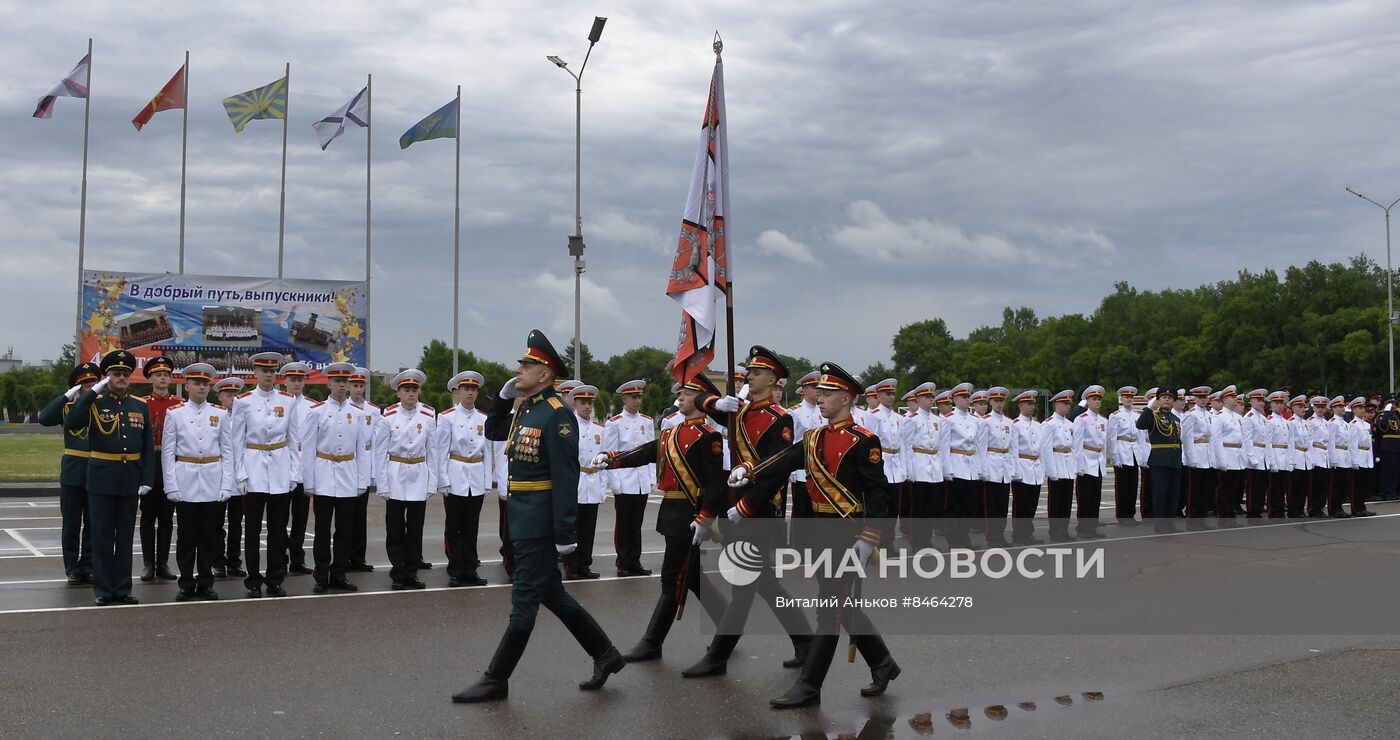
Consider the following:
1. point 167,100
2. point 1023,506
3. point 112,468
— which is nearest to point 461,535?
point 112,468

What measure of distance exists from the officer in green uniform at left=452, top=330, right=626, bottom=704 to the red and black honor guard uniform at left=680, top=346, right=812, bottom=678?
676 mm

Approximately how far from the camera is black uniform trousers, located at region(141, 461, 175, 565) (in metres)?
10.2

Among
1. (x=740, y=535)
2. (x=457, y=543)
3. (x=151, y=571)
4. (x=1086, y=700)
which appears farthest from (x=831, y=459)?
(x=151, y=571)

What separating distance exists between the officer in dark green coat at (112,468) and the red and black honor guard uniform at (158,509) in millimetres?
712

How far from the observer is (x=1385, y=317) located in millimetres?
58562

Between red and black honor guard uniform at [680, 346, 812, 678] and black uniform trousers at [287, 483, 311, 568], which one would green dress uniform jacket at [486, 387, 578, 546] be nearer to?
red and black honor guard uniform at [680, 346, 812, 678]

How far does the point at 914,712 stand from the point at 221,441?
Answer: 646cm

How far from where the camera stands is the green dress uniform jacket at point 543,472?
6.26 m

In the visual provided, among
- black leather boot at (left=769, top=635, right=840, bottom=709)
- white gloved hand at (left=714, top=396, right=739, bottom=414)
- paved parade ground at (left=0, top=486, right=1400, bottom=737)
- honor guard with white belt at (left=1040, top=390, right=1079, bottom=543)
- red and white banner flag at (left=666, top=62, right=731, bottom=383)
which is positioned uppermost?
red and white banner flag at (left=666, top=62, right=731, bottom=383)

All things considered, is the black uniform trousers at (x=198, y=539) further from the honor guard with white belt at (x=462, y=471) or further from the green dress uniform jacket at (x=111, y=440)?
the honor guard with white belt at (x=462, y=471)

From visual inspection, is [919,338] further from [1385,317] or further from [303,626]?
[303,626]

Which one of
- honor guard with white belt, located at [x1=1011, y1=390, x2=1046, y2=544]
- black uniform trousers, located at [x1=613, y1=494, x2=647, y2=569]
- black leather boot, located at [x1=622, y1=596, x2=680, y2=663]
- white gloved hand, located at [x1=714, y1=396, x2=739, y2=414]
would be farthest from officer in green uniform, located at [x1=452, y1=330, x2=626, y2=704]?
honor guard with white belt, located at [x1=1011, y1=390, x2=1046, y2=544]

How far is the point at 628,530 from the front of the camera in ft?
36.2

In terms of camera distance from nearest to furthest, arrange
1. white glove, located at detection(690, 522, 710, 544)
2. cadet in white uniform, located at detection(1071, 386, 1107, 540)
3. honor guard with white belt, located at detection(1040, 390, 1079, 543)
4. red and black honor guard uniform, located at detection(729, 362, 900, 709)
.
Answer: red and black honor guard uniform, located at detection(729, 362, 900, 709)
white glove, located at detection(690, 522, 710, 544)
honor guard with white belt, located at detection(1040, 390, 1079, 543)
cadet in white uniform, located at detection(1071, 386, 1107, 540)
